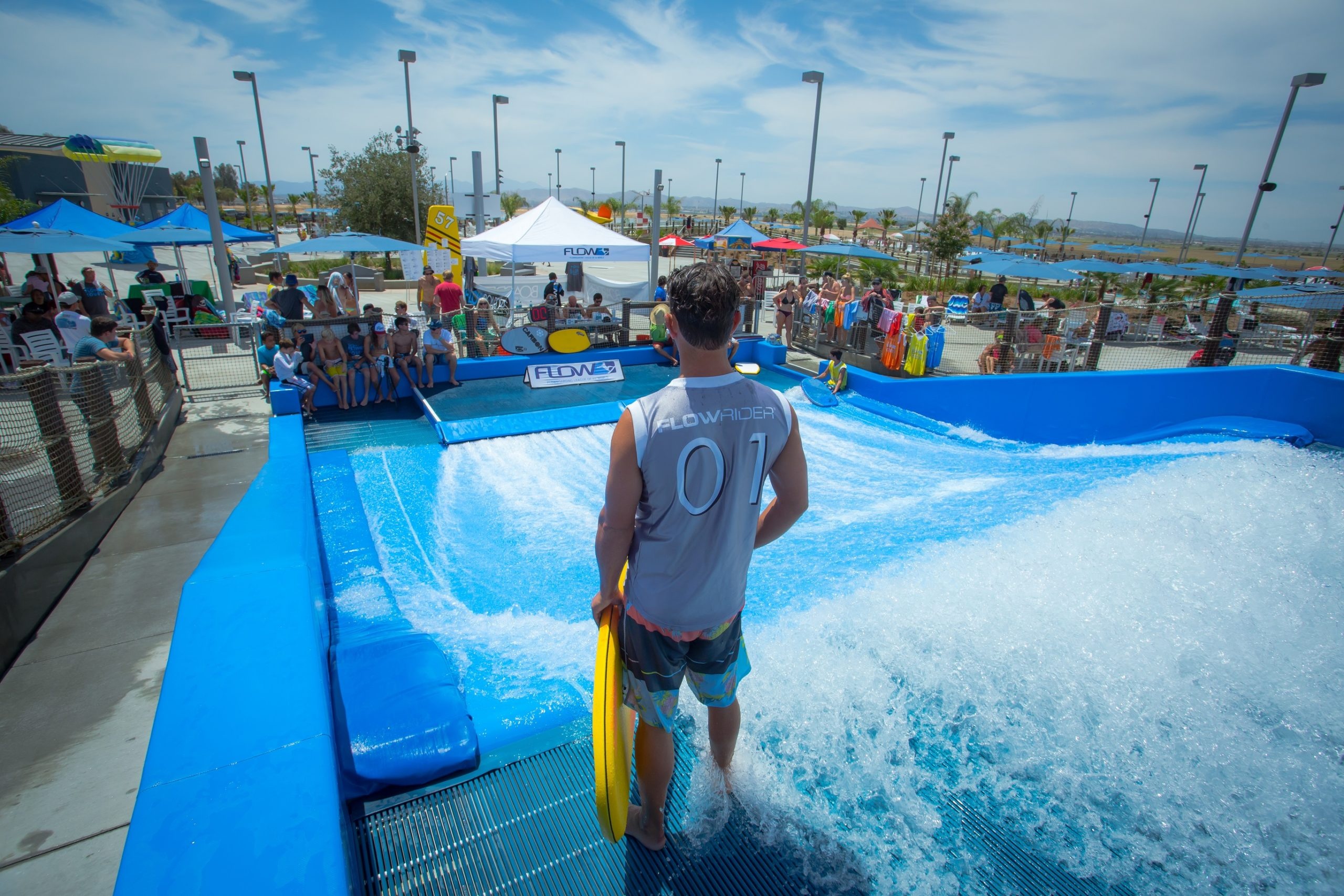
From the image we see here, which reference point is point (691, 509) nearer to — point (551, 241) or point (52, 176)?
point (551, 241)

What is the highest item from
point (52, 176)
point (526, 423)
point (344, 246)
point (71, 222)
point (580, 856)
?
point (52, 176)

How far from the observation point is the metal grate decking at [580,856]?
214 centimetres

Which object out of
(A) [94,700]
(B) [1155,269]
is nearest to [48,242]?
(A) [94,700]

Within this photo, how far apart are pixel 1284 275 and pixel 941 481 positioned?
92.5 feet

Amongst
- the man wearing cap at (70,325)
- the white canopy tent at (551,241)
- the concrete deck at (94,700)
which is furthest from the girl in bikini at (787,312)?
the man wearing cap at (70,325)

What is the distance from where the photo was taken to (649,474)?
5.70 ft

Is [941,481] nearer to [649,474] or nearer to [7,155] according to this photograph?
[649,474]

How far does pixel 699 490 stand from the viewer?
1.77 metres

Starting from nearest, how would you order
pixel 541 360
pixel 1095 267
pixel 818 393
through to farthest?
pixel 818 393 → pixel 541 360 → pixel 1095 267

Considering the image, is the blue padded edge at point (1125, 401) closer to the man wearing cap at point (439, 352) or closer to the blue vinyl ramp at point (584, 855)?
the blue vinyl ramp at point (584, 855)

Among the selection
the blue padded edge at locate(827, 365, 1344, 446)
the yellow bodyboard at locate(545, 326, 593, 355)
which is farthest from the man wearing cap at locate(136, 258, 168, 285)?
the blue padded edge at locate(827, 365, 1344, 446)

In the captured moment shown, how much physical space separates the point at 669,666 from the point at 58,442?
17.9ft

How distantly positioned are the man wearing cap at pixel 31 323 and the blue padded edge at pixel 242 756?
32.0 feet

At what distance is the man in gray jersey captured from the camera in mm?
1714
